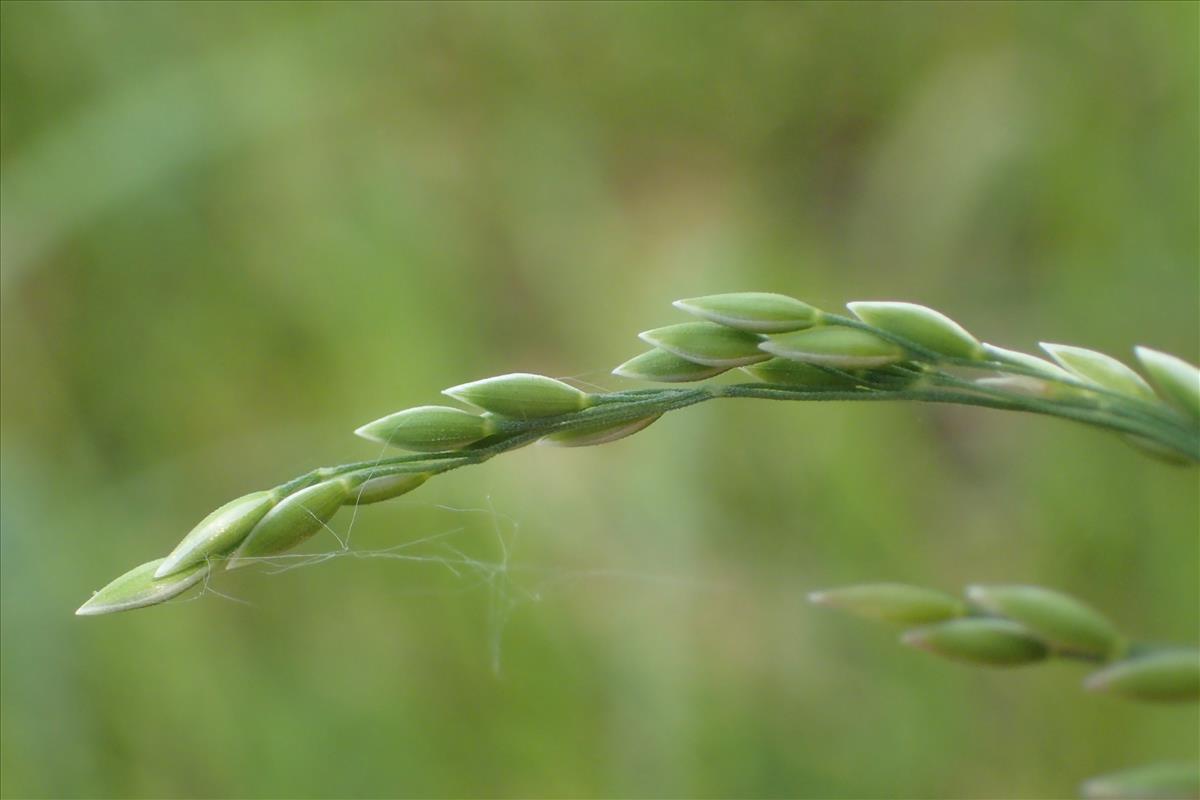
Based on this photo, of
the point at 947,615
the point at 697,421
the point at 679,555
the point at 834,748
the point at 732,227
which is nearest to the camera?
the point at 947,615

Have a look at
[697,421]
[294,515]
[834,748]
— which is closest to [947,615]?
[294,515]

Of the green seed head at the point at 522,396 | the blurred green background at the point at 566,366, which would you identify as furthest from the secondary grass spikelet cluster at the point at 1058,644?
the blurred green background at the point at 566,366

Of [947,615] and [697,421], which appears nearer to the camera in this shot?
[947,615]

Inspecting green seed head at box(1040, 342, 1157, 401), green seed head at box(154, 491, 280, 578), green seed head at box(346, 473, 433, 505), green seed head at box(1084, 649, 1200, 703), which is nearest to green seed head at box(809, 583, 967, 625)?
green seed head at box(1084, 649, 1200, 703)

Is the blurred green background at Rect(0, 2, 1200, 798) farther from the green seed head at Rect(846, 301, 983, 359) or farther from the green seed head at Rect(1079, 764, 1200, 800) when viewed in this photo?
the green seed head at Rect(1079, 764, 1200, 800)

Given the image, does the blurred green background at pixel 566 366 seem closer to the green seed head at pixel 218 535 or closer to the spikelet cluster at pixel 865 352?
the green seed head at pixel 218 535

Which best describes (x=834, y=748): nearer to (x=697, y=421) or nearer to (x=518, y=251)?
(x=697, y=421)
